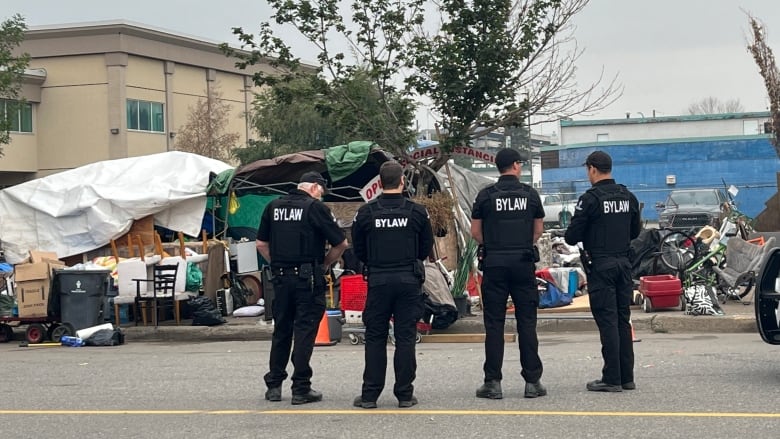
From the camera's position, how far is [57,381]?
10477 mm

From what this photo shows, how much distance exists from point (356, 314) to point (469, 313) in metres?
2.17

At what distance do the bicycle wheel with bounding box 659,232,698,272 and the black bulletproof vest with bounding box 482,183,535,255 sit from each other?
8.38m

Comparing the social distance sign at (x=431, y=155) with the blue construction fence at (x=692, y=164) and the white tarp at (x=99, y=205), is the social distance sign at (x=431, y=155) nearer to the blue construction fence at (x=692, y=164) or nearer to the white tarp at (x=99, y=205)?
the white tarp at (x=99, y=205)

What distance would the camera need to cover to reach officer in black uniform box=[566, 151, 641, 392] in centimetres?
845

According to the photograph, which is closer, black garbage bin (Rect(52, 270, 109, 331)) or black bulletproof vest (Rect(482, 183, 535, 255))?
black bulletproof vest (Rect(482, 183, 535, 255))

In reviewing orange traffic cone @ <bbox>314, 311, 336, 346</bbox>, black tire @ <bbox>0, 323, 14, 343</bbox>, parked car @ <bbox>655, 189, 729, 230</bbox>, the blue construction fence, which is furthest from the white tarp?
the blue construction fence

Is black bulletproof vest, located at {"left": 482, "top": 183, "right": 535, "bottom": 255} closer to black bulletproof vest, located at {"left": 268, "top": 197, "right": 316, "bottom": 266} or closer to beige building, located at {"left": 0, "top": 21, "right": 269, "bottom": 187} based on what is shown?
black bulletproof vest, located at {"left": 268, "top": 197, "right": 316, "bottom": 266}

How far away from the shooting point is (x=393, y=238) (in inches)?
317

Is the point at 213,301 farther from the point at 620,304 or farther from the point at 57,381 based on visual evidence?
the point at 620,304

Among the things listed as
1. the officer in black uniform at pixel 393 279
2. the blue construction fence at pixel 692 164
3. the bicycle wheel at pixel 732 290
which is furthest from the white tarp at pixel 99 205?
the blue construction fence at pixel 692 164

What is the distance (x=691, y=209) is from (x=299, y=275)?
23.1 m

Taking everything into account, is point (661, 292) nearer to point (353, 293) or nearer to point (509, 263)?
point (353, 293)

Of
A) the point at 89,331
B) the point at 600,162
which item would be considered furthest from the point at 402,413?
the point at 89,331

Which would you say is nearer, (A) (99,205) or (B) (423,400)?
(B) (423,400)
